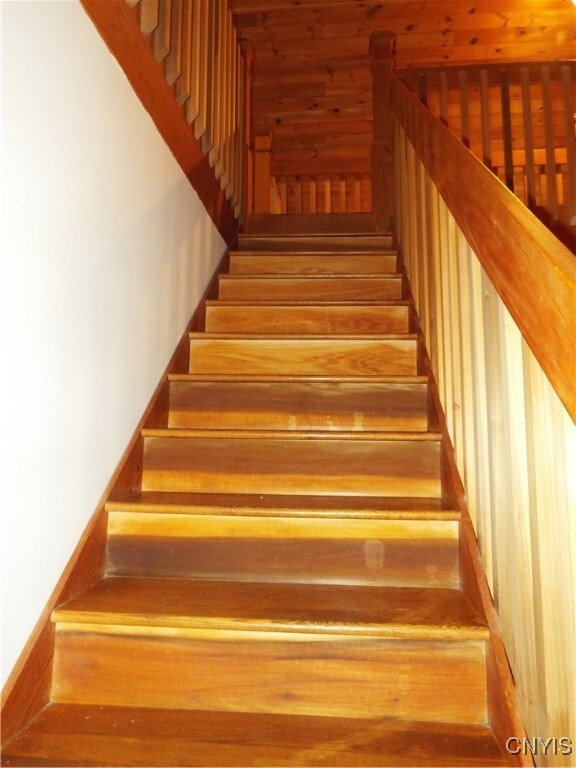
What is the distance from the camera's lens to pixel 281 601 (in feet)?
3.93

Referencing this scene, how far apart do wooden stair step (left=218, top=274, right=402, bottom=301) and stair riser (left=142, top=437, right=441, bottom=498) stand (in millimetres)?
974

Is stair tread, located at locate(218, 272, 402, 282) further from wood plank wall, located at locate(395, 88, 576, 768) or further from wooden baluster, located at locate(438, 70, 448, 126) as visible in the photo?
wood plank wall, located at locate(395, 88, 576, 768)

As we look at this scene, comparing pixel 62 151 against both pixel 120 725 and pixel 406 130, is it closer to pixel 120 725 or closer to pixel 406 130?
pixel 120 725

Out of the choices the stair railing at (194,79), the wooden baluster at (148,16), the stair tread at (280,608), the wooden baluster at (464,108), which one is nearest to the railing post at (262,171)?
the stair railing at (194,79)

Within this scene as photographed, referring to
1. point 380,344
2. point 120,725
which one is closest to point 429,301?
point 380,344

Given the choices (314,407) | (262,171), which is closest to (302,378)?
(314,407)

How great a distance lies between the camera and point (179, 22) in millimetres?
1876

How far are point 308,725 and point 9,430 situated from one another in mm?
780

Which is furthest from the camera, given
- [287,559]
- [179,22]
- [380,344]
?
[380,344]

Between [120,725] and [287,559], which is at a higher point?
[287,559]

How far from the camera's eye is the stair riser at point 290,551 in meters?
1.31

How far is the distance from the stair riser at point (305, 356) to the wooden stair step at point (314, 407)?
0.19 m

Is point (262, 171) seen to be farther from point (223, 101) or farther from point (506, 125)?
point (506, 125)

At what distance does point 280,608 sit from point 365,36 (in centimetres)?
456
